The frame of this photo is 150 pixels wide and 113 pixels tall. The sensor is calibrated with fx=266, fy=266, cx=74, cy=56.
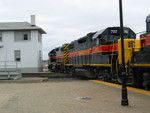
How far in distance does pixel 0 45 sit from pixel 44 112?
3099cm

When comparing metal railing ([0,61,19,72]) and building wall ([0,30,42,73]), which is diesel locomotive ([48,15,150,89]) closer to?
metal railing ([0,61,19,72])

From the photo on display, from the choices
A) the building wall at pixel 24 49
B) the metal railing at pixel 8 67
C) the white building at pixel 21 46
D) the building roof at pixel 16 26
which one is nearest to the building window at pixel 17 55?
the white building at pixel 21 46

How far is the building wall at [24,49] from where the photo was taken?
3772cm

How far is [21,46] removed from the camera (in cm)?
3809

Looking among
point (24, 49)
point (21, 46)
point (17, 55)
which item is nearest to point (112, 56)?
point (24, 49)

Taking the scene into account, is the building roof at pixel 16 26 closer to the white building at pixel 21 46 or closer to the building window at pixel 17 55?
the white building at pixel 21 46

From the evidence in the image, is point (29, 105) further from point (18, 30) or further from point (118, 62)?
point (18, 30)

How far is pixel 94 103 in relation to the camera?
33.7 feet

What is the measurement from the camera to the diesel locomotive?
44.7ft

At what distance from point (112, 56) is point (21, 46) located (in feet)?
75.5

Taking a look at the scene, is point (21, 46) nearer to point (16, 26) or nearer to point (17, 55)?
point (17, 55)

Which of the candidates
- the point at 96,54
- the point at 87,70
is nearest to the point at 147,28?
the point at 96,54

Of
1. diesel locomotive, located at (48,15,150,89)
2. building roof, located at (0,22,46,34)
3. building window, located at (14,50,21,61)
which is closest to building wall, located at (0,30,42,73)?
building window, located at (14,50,21,61)

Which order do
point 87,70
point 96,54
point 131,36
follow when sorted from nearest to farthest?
1. point 131,36
2. point 96,54
3. point 87,70
